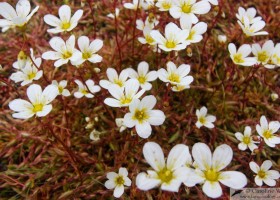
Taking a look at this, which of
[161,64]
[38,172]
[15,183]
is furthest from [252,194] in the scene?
[15,183]

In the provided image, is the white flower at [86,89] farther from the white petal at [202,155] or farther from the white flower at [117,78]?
the white petal at [202,155]

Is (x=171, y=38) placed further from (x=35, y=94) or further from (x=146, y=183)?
(x=146, y=183)

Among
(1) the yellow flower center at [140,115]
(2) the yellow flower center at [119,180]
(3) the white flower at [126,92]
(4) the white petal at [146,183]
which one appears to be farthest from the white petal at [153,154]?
(2) the yellow flower center at [119,180]

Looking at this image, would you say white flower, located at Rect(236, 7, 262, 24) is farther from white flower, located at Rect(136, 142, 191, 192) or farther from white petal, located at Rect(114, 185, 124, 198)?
white petal, located at Rect(114, 185, 124, 198)

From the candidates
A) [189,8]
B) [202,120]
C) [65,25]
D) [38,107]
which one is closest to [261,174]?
[202,120]

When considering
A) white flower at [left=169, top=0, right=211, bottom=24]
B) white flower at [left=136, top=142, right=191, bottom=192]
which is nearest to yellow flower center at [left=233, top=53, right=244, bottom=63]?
white flower at [left=169, top=0, right=211, bottom=24]
